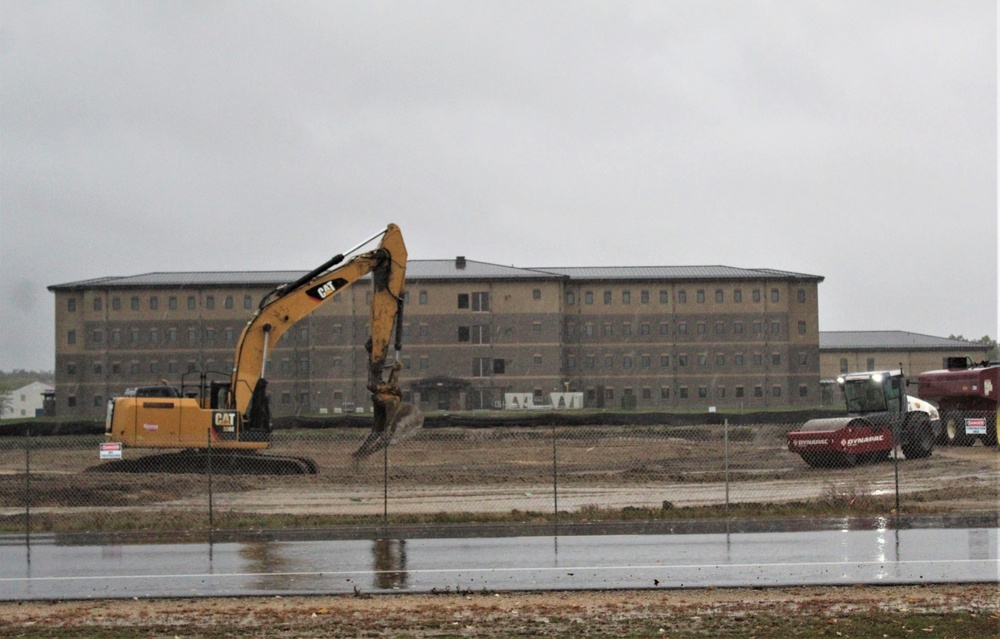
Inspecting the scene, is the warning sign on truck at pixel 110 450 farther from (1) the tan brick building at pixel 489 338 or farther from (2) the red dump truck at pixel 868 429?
(1) the tan brick building at pixel 489 338

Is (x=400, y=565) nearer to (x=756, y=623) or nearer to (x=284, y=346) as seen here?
(x=756, y=623)

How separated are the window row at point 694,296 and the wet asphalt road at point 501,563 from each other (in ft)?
231

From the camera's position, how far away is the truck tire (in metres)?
35.6

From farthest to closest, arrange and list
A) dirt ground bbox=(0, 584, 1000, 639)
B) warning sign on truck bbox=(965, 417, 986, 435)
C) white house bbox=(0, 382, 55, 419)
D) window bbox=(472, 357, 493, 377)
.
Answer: white house bbox=(0, 382, 55, 419) < window bbox=(472, 357, 493, 377) < warning sign on truck bbox=(965, 417, 986, 435) < dirt ground bbox=(0, 584, 1000, 639)

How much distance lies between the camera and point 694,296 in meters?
89.3

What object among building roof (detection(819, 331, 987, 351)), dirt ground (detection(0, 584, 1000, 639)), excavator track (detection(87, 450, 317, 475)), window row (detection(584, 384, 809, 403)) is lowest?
dirt ground (detection(0, 584, 1000, 639))

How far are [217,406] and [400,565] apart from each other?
18.5 metres

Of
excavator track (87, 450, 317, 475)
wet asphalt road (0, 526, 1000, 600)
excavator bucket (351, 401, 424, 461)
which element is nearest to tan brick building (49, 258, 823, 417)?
excavator track (87, 450, 317, 475)

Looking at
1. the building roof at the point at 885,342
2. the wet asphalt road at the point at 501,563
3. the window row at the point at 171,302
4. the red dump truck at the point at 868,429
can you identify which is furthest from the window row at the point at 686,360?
the wet asphalt road at the point at 501,563

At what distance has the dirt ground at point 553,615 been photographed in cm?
1152

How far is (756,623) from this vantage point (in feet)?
38.5

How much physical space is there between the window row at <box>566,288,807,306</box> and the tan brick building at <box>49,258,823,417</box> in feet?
0.30

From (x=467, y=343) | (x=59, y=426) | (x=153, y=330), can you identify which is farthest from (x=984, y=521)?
(x=153, y=330)

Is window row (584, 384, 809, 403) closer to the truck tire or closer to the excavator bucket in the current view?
the truck tire
